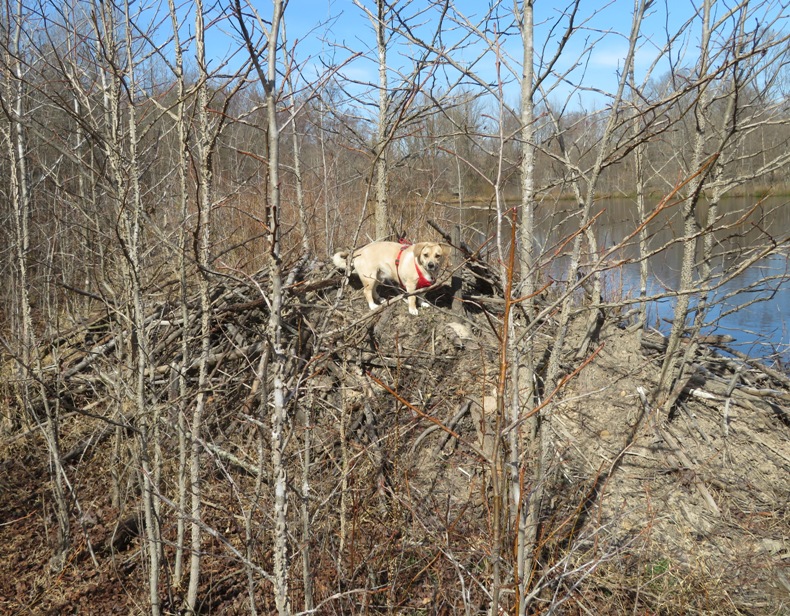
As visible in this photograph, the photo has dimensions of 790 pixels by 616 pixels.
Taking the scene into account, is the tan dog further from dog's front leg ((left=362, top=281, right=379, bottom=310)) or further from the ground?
the ground

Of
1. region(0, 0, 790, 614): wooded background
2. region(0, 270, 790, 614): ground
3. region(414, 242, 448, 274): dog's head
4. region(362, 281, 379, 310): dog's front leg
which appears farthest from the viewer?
region(362, 281, 379, 310): dog's front leg

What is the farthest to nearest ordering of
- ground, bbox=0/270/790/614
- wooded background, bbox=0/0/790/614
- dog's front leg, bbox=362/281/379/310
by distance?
dog's front leg, bbox=362/281/379/310
ground, bbox=0/270/790/614
wooded background, bbox=0/0/790/614

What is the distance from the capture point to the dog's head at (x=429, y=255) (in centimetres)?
671

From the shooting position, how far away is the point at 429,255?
6742 millimetres

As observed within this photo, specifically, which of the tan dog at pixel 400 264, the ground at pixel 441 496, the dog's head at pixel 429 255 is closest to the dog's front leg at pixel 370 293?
the tan dog at pixel 400 264

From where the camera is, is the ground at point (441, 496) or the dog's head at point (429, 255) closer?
the ground at point (441, 496)

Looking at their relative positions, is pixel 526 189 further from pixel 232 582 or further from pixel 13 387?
pixel 13 387

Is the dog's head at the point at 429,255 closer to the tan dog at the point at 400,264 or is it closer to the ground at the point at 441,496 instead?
the tan dog at the point at 400,264

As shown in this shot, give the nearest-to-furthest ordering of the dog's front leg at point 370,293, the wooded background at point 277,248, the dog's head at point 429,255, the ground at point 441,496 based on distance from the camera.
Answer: the wooded background at point 277,248, the ground at point 441,496, the dog's head at point 429,255, the dog's front leg at point 370,293

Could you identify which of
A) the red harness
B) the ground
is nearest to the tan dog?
the red harness

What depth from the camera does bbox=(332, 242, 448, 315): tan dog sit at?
6.75 metres

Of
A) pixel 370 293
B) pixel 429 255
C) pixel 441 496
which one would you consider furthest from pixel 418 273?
pixel 441 496

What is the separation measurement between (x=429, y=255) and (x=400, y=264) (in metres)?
0.46

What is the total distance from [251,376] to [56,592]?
2.38 meters
